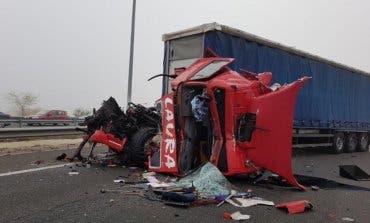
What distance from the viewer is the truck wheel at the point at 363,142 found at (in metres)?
20.9

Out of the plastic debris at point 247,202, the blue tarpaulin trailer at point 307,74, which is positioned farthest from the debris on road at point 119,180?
the blue tarpaulin trailer at point 307,74

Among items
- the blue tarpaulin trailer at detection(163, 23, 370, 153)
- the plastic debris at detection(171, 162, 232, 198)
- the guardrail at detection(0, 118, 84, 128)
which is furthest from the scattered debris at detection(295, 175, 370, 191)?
the guardrail at detection(0, 118, 84, 128)

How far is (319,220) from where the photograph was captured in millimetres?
5781

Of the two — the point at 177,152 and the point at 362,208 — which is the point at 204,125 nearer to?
the point at 177,152

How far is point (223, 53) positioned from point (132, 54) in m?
11.4

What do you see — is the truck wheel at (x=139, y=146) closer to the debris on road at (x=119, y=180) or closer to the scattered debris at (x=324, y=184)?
the debris on road at (x=119, y=180)

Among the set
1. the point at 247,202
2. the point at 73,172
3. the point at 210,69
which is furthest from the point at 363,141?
the point at 247,202

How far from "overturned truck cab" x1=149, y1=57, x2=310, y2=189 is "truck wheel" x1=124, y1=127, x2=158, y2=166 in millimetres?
1207

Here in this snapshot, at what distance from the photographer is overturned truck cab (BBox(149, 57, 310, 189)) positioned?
7.68 metres

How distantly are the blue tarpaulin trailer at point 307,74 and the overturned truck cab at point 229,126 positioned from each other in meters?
3.73

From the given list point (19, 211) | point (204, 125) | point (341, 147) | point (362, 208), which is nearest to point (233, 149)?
point (204, 125)

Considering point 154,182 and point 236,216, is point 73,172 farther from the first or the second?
point 236,216

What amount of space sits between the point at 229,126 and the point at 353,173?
3987mm

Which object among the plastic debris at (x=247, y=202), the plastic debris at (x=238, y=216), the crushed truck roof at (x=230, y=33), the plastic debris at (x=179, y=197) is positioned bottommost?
the plastic debris at (x=238, y=216)
